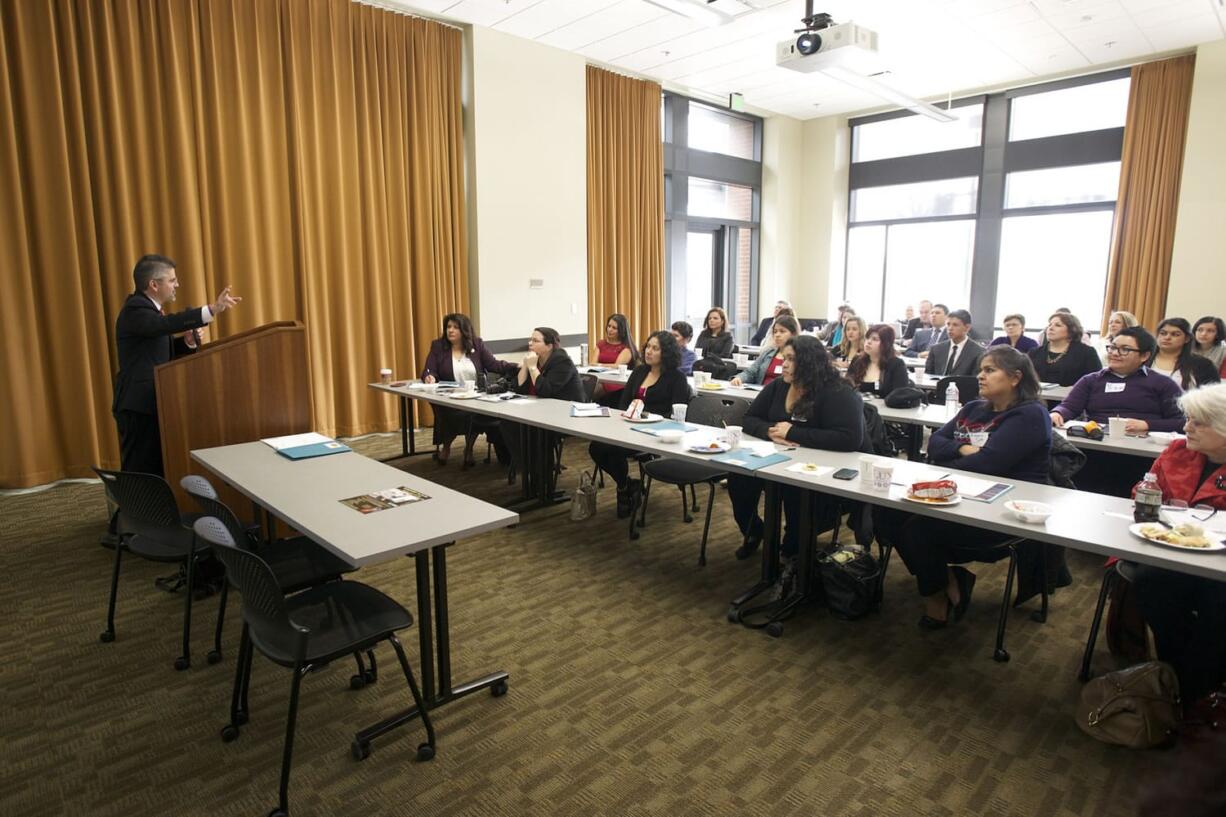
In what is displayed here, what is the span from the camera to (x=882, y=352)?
5363 mm

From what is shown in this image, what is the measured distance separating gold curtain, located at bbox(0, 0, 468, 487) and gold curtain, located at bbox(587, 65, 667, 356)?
1783mm

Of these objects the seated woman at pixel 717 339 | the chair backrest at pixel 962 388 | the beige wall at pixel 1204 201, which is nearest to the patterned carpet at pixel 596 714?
the chair backrest at pixel 962 388

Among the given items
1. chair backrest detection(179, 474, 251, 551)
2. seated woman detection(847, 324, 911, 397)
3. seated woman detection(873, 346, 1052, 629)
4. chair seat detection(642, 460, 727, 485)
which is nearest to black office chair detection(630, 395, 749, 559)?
chair seat detection(642, 460, 727, 485)

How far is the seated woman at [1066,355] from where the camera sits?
5547mm

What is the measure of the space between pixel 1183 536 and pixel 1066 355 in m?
3.97

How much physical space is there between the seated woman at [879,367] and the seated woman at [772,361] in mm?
670

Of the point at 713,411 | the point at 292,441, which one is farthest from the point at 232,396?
the point at 713,411

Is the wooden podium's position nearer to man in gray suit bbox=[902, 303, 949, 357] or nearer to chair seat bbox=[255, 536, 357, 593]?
chair seat bbox=[255, 536, 357, 593]

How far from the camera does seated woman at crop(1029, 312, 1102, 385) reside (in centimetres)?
555

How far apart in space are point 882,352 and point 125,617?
4.89 meters

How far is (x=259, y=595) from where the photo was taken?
6.48ft

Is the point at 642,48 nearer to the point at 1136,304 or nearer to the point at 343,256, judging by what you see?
the point at 343,256

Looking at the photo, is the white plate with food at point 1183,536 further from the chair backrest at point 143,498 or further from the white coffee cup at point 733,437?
the chair backrest at point 143,498

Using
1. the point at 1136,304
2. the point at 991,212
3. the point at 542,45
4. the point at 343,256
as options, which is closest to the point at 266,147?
the point at 343,256
